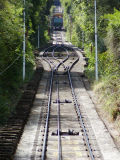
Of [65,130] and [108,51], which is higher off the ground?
[108,51]

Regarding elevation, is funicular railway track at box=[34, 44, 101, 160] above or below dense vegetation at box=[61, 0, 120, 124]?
below

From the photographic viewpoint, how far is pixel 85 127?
17359mm

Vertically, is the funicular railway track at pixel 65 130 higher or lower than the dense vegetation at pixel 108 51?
lower

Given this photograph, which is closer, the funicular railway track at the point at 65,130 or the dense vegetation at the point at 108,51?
the funicular railway track at the point at 65,130

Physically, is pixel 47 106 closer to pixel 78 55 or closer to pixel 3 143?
pixel 3 143

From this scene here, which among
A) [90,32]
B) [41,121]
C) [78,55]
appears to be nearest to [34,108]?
[41,121]

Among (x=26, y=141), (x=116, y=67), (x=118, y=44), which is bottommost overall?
(x=26, y=141)

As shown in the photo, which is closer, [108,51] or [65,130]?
[65,130]

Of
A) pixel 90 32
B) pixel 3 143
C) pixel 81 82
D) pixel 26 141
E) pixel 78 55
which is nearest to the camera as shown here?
pixel 3 143

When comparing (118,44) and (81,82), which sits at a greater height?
(118,44)

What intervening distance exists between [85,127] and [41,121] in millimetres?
2511

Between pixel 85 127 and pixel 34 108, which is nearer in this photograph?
pixel 85 127

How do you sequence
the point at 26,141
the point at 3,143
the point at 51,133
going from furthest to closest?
the point at 51,133, the point at 26,141, the point at 3,143

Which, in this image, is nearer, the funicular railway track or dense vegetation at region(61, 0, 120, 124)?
the funicular railway track
